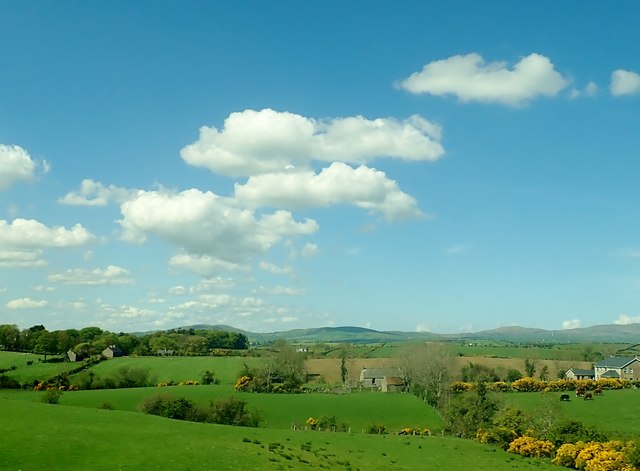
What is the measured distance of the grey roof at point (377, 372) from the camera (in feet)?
527

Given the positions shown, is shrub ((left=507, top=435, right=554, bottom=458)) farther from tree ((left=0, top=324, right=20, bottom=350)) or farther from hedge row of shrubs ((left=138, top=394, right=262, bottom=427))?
tree ((left=0, top=324, right=20, bottom=350))

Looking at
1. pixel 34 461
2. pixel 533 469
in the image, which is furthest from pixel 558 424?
pixel 34 461

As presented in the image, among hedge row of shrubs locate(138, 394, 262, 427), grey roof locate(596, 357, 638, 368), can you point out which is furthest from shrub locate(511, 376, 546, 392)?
hedge row of shrubs locate(138, 394, 262, 427)

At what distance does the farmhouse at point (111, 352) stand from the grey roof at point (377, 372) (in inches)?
3155

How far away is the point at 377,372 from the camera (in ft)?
539

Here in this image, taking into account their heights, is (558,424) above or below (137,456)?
below

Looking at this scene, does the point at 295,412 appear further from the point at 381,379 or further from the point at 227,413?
the point at 381,379

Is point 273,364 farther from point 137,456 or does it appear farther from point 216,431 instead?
point 137,456

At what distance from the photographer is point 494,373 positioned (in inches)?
6211

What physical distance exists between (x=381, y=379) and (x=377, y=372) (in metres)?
6.04

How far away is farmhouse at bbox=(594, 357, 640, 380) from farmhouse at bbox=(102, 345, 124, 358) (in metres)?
153

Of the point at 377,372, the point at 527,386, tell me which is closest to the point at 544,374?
the point at 527,386

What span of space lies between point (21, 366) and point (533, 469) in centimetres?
13527

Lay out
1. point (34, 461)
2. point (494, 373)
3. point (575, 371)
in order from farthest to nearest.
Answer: point (575, 371) → point (494, 373) → point (34, 461)
